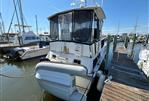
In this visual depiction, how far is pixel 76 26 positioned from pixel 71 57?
52.4 inches

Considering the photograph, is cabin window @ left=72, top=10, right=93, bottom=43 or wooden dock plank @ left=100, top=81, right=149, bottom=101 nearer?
wooden dock plank @ left=100, top=81, right=149, bottom=101

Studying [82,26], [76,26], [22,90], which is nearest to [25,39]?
[22,90]

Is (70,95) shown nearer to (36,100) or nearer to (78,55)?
(78,55)

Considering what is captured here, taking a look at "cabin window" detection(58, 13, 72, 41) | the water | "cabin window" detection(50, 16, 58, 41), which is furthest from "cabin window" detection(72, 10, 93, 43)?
the water

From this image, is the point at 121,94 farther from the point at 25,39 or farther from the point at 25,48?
the point at 25,39

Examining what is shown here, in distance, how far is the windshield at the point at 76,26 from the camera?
5.64 metres

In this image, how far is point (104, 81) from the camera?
5.75 m

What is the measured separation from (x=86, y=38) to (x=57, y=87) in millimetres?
2314

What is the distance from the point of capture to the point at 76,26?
19.2ft

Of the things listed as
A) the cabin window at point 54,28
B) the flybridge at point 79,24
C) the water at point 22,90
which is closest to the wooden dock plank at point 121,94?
the flybridge at point 79,24

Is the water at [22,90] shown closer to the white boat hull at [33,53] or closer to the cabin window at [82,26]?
the cabin window at [82,26]

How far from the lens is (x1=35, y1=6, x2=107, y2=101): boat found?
14.3 ft


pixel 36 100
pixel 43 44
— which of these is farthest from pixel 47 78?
pixel 43 44

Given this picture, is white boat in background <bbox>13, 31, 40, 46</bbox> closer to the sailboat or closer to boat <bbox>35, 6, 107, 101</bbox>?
the sailboat
